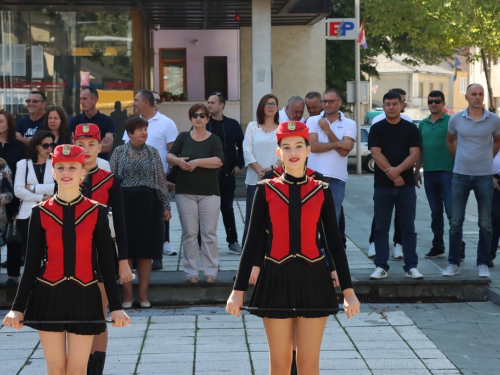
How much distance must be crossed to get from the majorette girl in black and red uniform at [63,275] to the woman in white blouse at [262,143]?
15.7ft

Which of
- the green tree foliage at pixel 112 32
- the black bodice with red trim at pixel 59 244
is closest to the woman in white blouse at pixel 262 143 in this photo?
the black bodice with red trim at pixel 59 244

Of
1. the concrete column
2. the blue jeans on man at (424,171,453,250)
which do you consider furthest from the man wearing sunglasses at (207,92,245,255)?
the concrete column

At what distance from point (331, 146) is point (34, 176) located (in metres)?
3.15

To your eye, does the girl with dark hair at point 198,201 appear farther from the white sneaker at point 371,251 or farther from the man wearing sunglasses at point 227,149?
the white sneaker at point 371,251

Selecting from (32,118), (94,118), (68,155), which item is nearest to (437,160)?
(94,118)

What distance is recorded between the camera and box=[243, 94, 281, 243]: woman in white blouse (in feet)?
31.6

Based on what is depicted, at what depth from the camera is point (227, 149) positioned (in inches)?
432

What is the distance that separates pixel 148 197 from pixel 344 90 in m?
23.2

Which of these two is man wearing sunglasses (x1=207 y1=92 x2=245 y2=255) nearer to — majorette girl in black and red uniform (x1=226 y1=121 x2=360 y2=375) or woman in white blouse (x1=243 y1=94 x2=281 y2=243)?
woman in white blouse (x1=243 y1=94 x2=281 y2=243)

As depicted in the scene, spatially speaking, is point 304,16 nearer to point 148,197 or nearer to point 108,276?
point 148,197

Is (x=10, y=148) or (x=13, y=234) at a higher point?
(x=10, y=148)

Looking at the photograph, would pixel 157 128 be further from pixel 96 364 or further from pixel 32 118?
pixel 96 364

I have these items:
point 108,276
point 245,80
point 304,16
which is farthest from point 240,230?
point 245,80

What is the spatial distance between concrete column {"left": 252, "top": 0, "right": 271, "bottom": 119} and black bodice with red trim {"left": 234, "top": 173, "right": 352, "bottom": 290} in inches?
539
